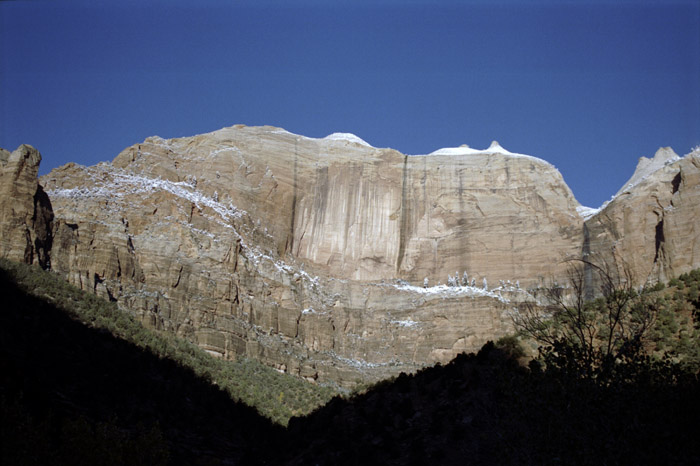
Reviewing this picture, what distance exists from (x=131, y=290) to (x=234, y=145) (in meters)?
37.5

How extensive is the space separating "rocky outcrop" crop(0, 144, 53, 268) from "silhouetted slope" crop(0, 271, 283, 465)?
10.5 m

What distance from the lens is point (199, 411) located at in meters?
47.1

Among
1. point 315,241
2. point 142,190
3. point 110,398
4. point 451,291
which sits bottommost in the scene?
point 110,398

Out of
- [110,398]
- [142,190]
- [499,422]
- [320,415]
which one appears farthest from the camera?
[142,190]

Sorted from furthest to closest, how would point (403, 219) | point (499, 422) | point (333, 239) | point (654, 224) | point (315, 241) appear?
1. point (403, 219)
2. point (333, 239)
3. point (315, 241)
4. point (654, 224)
5. point (499, 422)

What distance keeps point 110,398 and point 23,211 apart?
97.8 ft

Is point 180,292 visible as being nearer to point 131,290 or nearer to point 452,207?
point 131,290

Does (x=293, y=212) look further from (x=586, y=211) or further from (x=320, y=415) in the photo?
(x=320, y=415)

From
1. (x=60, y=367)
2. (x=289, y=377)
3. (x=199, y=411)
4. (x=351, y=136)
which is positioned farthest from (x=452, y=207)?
(x=60, y=367)

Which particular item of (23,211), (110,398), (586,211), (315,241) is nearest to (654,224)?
(586,211)

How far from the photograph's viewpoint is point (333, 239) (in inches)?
4035

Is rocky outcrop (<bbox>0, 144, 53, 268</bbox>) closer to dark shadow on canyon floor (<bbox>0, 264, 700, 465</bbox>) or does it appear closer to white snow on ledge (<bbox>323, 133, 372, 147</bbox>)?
dark shadow on canyon floor (<bbox>0, 264, 700, 465</bbox>)

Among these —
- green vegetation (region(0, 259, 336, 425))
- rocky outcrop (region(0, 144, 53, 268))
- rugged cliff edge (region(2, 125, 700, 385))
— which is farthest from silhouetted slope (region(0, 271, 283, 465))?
rugged cliff edge (region(2, 125, 700, 385))

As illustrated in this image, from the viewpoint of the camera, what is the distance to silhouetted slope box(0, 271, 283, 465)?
26.8m
